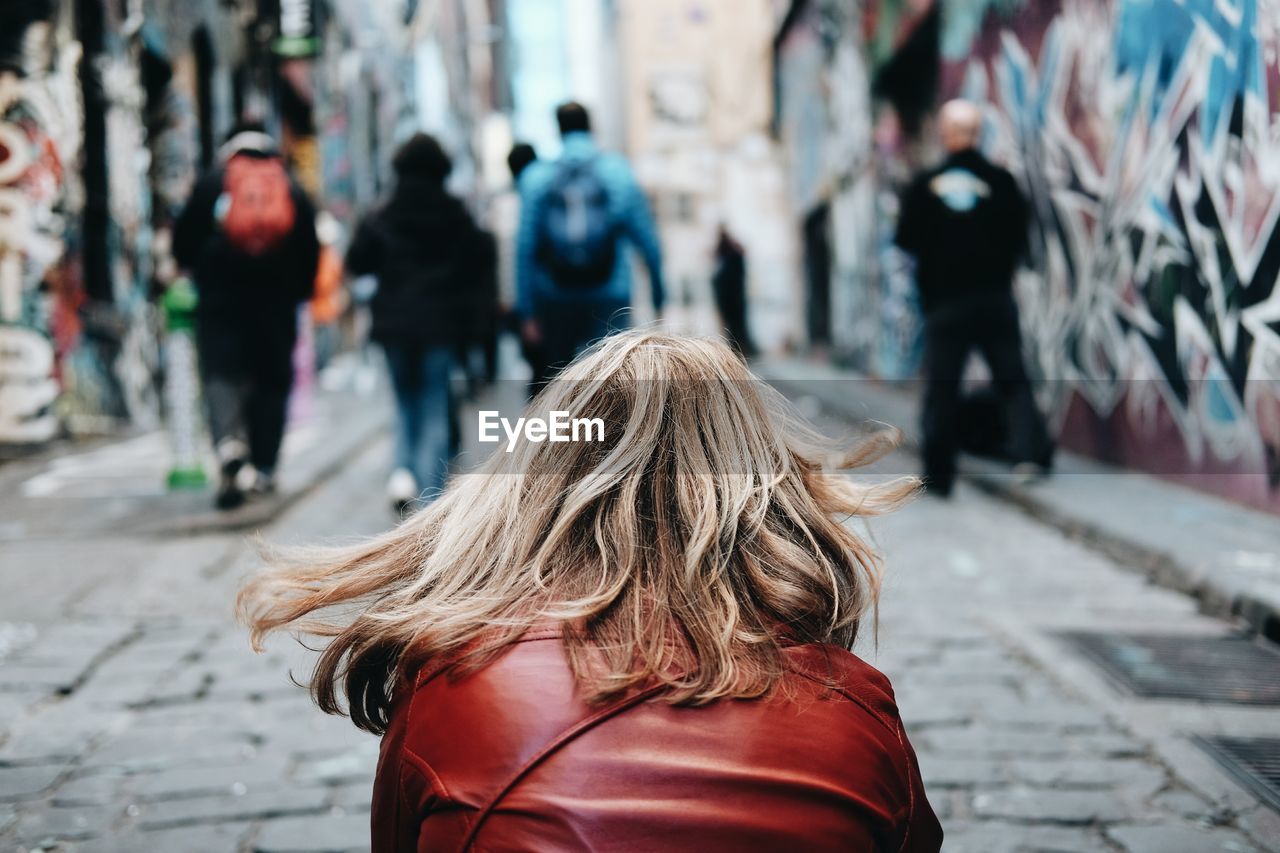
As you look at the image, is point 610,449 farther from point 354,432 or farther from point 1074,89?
point 354,432

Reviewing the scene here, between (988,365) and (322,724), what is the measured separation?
15.3ft

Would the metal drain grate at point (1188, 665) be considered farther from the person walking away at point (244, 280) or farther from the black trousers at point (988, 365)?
the person walking away at point (244, 280)

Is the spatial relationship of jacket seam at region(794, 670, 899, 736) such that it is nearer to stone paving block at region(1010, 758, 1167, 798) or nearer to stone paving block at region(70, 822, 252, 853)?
stone paving block at region(70, 822, 252, 853)

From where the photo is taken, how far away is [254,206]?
6.67m

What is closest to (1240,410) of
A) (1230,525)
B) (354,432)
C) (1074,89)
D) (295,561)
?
(1230,525)

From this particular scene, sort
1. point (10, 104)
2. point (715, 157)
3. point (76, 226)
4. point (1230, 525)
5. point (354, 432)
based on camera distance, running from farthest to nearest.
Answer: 1. point (715, 157)
2. point (354, 432)
3. point (76, 226)
4. point (10, 104)
5. point (1230, 525)

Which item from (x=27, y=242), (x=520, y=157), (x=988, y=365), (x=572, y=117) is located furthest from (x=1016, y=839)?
(x=27, y=242)

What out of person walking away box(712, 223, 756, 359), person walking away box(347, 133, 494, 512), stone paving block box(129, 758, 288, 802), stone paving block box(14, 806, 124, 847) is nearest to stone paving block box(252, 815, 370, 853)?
stone paving block box(129, 758, 288, 802)

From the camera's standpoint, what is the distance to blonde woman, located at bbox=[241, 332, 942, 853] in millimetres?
1273

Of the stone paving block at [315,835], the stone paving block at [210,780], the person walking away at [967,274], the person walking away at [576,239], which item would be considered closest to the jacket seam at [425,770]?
the stone paving block at [315,835]

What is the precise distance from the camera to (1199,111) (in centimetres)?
680

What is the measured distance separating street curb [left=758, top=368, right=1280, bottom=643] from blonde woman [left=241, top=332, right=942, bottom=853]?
204cm

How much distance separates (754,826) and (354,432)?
954 centimetres

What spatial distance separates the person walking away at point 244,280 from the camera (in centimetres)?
664
